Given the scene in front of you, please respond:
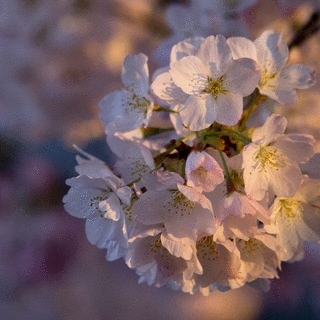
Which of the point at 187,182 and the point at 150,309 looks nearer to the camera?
the point at 187,182

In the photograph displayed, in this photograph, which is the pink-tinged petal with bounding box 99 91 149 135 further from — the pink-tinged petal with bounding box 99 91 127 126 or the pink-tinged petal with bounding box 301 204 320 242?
the pink-tinged petal with bounding box 301 204 320 242

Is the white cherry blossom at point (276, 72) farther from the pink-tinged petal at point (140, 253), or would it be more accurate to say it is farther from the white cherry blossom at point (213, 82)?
the pink-tinged petal at point (140, 253)

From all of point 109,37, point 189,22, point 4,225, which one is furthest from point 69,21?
point 4,225

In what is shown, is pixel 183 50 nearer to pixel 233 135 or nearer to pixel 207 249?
pixel 233 135

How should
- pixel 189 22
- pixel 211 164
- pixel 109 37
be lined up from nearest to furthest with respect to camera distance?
pixel 211 164 → pixel 189 22 → pixel 109 37

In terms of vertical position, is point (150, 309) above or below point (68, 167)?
below

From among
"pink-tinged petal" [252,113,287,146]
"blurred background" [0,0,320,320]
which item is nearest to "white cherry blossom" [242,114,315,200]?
"pink-tinged petal" [252,113,287,146]

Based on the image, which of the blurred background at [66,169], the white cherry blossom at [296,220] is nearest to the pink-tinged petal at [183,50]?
the white cherry blossom at [296,220]

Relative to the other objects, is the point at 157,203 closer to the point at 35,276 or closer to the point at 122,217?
the point at 122,217

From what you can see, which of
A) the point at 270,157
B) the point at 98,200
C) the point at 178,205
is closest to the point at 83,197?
the point at 98,200
